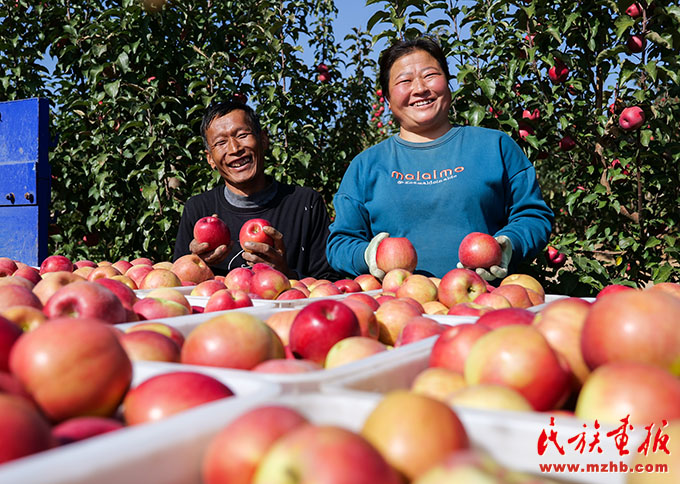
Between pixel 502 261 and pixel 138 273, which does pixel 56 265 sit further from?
pixel 502 261

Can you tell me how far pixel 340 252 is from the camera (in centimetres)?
329

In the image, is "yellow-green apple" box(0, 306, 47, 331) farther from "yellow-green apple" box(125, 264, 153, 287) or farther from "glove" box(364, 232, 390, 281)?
"glove" box(364, 232, 390, 281)

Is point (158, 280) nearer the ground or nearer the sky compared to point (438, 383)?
nearer the ground

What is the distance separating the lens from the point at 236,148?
3.96 meters

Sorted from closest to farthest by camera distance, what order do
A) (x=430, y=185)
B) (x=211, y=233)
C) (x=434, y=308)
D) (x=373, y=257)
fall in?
(x=434, y=308)
(x=373, y=257)
(x=430, y=185)
(x=211, y=233)

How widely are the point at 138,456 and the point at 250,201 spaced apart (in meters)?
3.60

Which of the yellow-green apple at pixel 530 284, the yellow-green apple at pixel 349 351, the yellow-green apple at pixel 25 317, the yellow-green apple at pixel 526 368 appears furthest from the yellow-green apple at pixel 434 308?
the yellow-green apple at pixel 25 317

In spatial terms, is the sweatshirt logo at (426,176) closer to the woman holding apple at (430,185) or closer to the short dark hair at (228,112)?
the woman holding apple at (430,185)

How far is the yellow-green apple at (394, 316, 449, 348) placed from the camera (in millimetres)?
A: 1410

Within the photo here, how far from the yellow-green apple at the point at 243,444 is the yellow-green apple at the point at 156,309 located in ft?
3.49

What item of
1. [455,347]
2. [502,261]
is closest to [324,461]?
[455,347]

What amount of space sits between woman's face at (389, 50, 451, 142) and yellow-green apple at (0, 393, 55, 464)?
2.89 m

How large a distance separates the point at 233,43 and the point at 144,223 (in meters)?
2.24

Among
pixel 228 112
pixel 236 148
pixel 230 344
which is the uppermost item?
pixel 228 112
